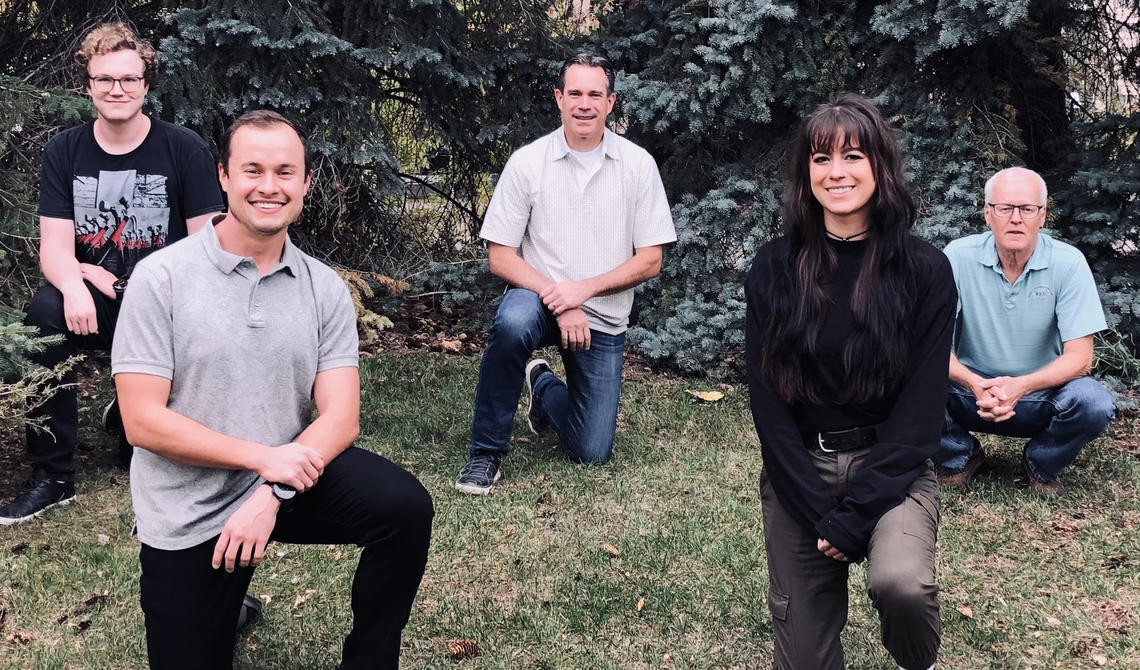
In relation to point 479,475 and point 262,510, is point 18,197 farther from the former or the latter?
point 262,510

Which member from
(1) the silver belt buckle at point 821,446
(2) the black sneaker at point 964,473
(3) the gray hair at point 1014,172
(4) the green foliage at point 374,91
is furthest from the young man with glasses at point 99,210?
(2) the black sneaker at point 964,473

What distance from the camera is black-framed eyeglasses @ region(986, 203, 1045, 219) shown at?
13.6 feet

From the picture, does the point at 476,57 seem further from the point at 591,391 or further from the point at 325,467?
the point at 325,467

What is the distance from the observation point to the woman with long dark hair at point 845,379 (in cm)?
265

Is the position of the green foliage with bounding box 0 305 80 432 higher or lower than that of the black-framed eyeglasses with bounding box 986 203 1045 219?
lower

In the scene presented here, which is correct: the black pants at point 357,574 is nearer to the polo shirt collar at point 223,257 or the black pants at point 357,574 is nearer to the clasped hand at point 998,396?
the polo shirt collar at point 223,257

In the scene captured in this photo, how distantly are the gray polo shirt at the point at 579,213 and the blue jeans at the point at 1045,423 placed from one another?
148 cm

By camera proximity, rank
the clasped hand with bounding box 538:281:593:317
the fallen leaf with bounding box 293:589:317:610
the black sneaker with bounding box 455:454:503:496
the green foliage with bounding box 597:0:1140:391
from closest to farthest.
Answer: the fallen leaf with bounding box 293:589:317:610 → the black sneaker with bounding box 455:454:503:496 → the clasped hand with bounding box 538:281:593:317 → the green foliage with bounding box 597:0:1140:391

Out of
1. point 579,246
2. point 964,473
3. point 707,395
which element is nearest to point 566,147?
point 579,246

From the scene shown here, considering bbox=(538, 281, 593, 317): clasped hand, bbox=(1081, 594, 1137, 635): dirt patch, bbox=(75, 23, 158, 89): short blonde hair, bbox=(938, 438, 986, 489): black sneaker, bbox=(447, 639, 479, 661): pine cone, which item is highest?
bbox=(75, 23, 158, 89): short blonde hair

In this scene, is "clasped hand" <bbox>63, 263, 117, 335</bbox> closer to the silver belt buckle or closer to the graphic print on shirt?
the graphic print on shirt

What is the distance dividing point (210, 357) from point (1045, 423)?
3.33 metres

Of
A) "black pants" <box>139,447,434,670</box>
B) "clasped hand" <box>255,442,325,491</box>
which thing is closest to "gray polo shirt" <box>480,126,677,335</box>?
"black pants" <box>139,447,434,670</box>

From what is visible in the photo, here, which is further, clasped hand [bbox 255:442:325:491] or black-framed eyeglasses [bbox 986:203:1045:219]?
black-framed eyeglasses [bbox 986:203:1045:219]
